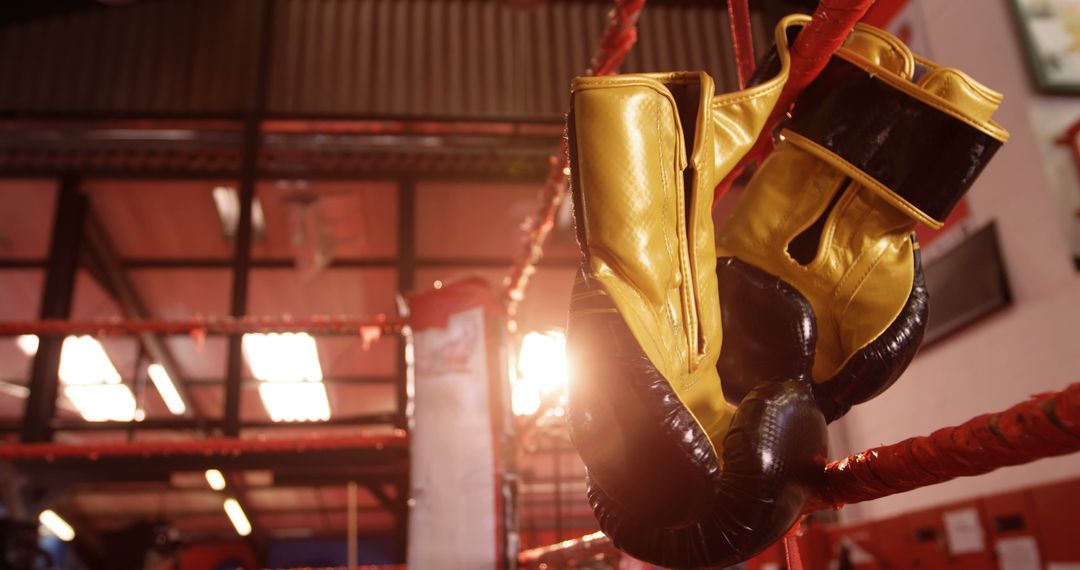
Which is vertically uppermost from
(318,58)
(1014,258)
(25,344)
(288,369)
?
(318,58)

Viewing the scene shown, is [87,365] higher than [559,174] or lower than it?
higher

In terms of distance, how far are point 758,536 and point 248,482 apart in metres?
6.92

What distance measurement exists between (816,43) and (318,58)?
4.75 metres

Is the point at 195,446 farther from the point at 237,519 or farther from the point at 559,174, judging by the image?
the point at 237,519

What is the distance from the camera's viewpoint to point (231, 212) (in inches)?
200

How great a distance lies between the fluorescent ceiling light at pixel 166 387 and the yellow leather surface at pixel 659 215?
5.80 metres

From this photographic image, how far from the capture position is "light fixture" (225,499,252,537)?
7046mm

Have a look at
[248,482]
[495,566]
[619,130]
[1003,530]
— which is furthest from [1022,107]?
[248,482]

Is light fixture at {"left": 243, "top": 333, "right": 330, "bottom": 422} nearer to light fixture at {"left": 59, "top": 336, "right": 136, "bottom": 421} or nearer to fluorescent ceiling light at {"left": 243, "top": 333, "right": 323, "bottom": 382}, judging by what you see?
fluorescent ceiling light at {"left": 243, "top": 333, "right": 323, "bottom": 382}

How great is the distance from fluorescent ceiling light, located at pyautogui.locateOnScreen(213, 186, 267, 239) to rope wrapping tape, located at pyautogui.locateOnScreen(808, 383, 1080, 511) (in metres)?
4.77

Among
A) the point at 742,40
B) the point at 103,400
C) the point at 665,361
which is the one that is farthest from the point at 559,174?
the point at 103,400

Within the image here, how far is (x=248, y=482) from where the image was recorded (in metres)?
6.87

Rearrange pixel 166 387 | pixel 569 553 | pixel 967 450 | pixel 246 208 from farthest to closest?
pixel 166 387 → pixel 246 208 → pixel 569 553 → pixel 967 450

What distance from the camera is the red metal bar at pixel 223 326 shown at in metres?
2.14
